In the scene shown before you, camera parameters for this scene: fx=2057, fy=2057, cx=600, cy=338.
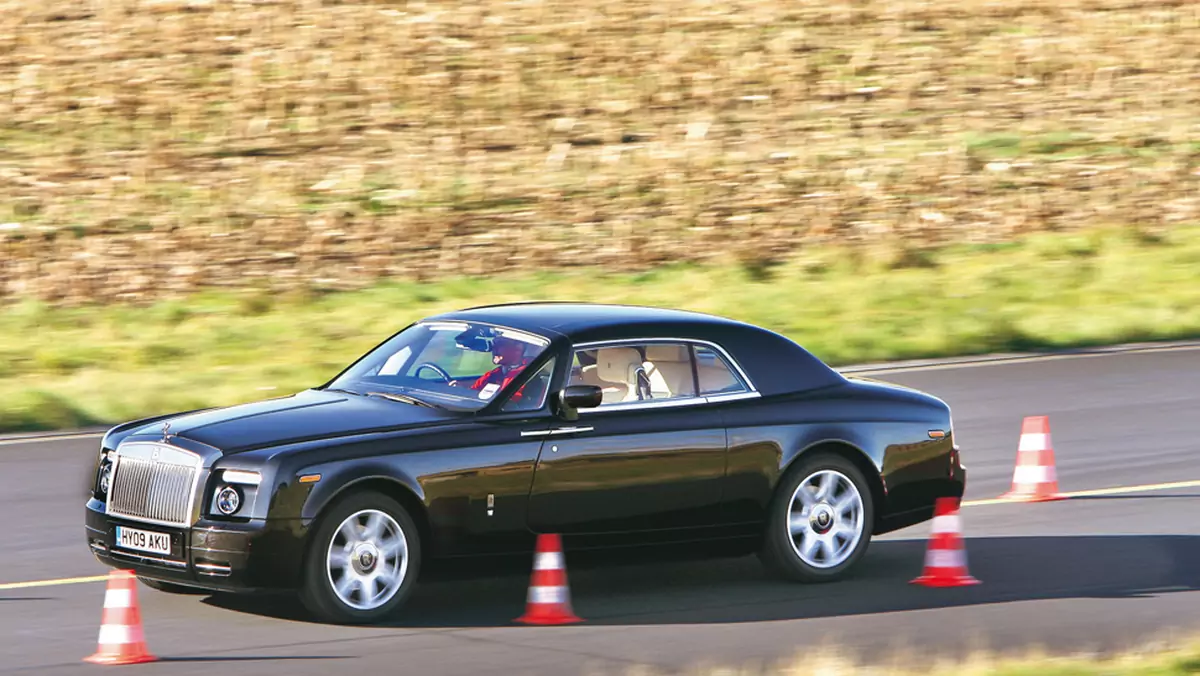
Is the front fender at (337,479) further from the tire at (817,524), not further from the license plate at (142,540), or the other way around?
the tire at (817,524)

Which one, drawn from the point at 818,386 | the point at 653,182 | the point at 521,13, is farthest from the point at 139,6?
the point at 818,386

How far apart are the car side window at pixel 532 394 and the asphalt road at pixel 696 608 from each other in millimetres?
842

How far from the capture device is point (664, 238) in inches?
1088

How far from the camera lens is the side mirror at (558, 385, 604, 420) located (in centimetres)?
1051

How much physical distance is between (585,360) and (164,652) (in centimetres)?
279

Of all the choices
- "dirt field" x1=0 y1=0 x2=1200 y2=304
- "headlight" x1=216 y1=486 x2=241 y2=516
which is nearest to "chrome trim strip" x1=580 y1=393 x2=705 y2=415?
"headlight" x1=216 y1=486 x2=241 y2=516

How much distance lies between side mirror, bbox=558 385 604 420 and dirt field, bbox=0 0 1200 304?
14.7 meters

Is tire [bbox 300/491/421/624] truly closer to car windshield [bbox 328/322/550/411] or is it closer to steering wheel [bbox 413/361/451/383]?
car windshield [bbox 328/322/550/411]

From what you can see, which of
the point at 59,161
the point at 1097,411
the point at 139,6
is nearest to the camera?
the point at 1097,411

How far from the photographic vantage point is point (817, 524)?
1140 centimetres

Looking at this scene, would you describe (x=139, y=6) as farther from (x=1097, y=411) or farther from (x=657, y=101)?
(x=1097, y=411)

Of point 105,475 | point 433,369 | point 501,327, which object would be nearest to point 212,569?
point 105,475

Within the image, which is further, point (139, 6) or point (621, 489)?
point (139, 6)

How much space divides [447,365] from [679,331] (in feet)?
4.35
